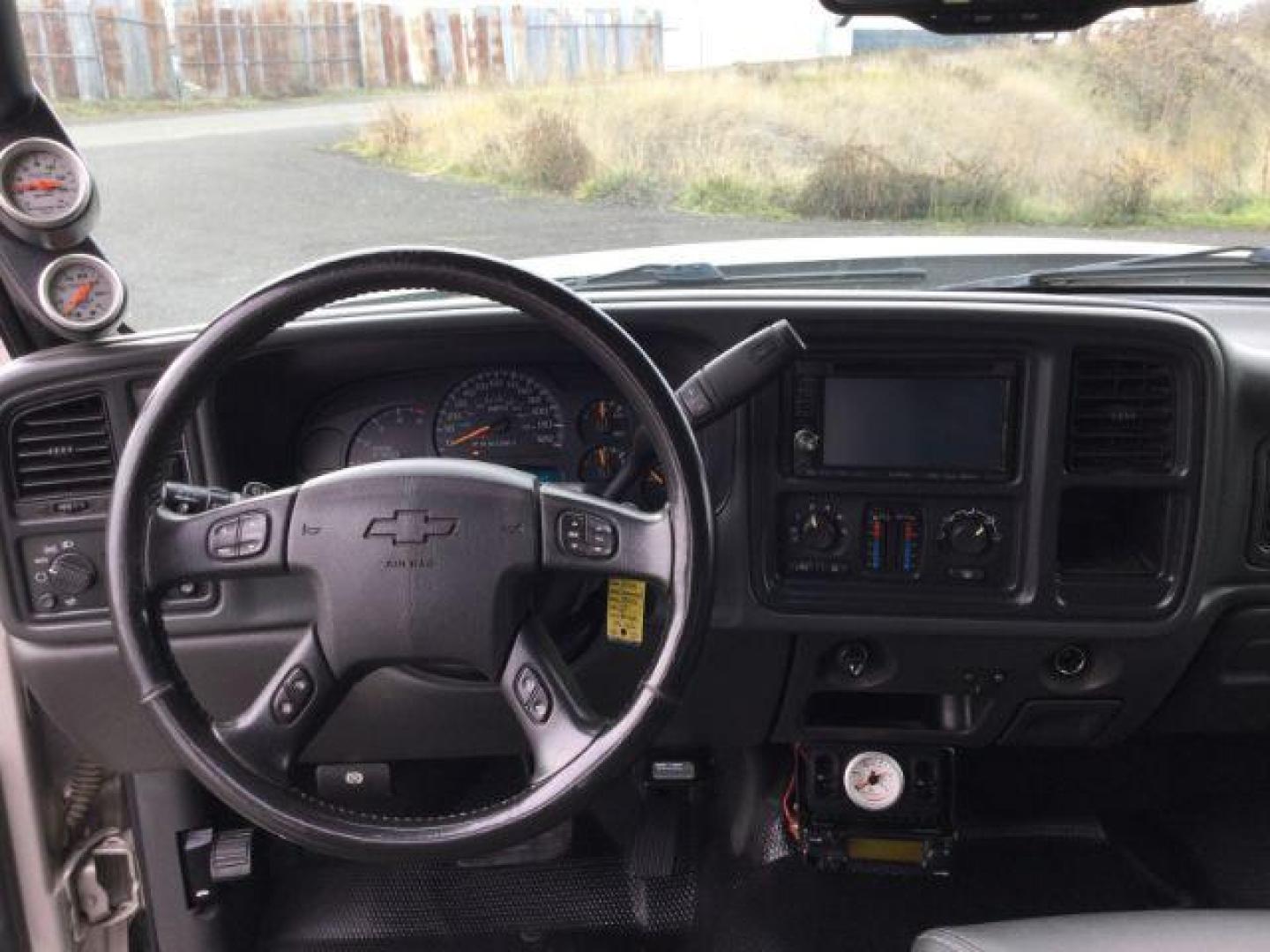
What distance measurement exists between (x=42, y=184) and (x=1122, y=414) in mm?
1824

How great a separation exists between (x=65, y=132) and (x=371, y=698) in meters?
1.09

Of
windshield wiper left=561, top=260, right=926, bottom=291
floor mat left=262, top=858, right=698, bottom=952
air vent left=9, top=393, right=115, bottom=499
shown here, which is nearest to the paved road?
windshield wiper left=561, top=260, right=926, bottom=291

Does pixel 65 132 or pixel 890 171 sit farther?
pixel 890 171

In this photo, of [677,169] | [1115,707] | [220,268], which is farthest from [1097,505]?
[220,268]

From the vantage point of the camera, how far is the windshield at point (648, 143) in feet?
7.75

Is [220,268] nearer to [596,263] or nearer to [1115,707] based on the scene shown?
[596,263]

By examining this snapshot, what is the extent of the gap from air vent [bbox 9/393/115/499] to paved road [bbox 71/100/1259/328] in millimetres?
281

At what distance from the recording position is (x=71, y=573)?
2133 millimetres

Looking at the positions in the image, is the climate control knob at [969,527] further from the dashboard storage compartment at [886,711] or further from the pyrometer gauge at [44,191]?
the pyrometer gauge at [44,191]

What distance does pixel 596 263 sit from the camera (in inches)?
95.2

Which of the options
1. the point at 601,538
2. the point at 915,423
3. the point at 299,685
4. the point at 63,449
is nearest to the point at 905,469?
the point at 915,423

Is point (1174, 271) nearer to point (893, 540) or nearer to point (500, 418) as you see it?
point (893, 540)

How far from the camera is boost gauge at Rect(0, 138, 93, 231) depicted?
2072 mm

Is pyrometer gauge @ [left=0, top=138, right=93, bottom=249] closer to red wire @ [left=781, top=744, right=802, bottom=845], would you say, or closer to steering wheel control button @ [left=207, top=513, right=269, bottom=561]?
steering wheel control button @ [left=207, top=513, right=269, bottom=561]
